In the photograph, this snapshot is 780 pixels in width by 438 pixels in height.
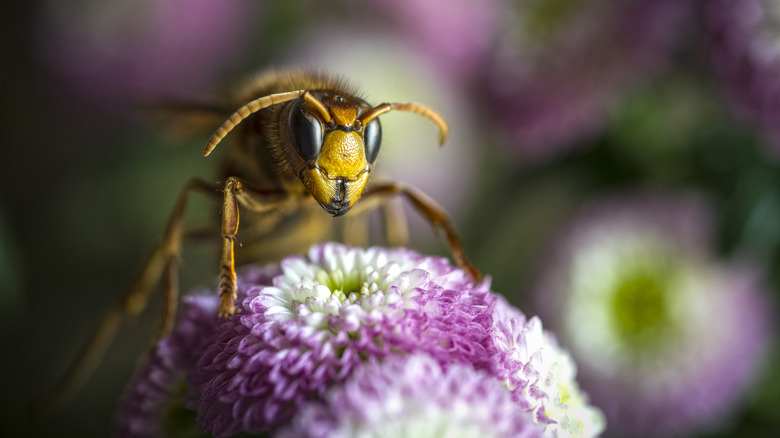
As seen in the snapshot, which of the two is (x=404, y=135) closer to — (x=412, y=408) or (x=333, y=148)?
(x=333, y=148)

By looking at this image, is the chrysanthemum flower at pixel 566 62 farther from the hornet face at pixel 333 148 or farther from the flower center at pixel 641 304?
the hornet face at pixel 333 148

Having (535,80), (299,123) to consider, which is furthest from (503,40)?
(299,123)

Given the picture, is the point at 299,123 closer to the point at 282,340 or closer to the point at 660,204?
the point at 282,340

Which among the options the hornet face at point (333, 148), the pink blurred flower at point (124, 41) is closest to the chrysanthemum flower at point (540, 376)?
the hornet face at point (333, 148)

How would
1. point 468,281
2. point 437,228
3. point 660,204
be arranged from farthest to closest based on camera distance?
point 660,204 → point 437,228 → point 468,281

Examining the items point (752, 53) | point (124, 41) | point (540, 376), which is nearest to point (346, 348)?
point (540, 376)
